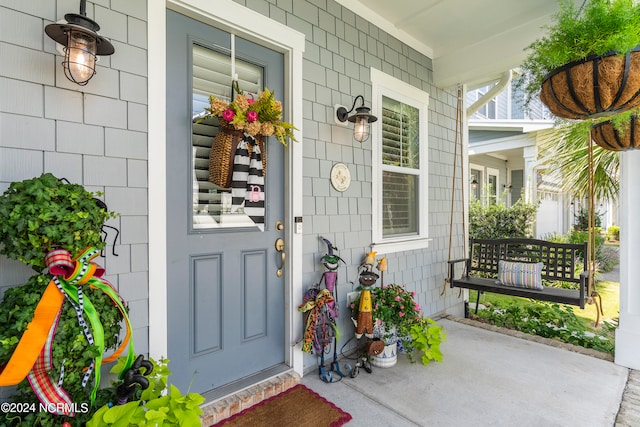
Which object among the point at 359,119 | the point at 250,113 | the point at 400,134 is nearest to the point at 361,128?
the point at 359,119

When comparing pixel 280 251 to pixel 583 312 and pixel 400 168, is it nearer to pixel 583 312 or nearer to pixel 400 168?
pixel 400 168

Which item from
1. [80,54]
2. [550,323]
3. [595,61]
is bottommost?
[550,323]

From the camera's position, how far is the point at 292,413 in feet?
6.44

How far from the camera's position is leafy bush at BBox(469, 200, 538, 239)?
18.3ft

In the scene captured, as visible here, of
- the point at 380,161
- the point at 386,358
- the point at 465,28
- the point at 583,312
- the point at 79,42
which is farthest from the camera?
the point at 583,312

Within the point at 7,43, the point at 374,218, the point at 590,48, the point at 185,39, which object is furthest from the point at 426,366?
the point at 7,43

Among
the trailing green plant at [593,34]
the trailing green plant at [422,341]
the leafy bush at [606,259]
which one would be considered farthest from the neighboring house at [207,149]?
the leafy bush at [606,259]

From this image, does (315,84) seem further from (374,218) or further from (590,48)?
(590,48)

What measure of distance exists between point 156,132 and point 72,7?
62cm

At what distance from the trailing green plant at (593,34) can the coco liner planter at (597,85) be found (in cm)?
4

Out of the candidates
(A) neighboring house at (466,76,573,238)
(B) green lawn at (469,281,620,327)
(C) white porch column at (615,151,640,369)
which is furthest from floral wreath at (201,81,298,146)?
(A) neighboring house at (466,76,573,238)

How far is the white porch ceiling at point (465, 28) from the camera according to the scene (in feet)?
9.52

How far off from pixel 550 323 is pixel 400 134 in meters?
2.46

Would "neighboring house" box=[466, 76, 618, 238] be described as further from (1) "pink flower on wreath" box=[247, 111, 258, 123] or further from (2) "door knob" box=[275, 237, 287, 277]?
(1) "pink flower on wreath" box=[247, 111, 258, 123]
